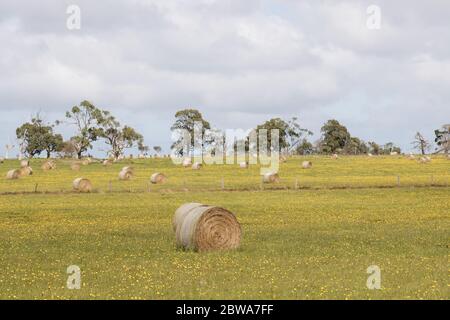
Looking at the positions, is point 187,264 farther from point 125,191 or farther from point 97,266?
point 125,191

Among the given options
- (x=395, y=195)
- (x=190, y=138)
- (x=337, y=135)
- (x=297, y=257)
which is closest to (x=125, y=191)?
(x=395, y=195)

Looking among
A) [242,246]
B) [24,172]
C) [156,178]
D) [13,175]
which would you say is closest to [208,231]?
[242,246]

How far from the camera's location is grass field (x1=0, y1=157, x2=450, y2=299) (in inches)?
697

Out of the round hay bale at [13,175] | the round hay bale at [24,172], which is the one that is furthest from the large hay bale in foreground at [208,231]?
the round hay bale at [24,172]

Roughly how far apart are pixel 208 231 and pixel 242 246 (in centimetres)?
192

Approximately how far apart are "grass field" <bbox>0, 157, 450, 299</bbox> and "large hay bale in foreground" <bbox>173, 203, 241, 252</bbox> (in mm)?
577

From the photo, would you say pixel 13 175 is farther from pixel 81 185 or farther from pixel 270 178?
pixel 270 178

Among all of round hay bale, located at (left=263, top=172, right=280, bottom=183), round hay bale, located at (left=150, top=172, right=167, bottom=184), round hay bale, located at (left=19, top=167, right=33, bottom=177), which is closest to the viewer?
round hay bale, located at (left=263, top=172, right=280, bottom=183)

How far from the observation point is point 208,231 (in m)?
24.8

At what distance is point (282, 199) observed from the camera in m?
51.9

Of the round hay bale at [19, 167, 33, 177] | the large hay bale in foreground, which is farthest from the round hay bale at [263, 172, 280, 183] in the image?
the large hay bale in foreground

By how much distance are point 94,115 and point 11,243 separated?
128 metres

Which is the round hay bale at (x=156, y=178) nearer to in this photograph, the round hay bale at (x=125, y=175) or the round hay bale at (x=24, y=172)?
the round hay bale at (x=125, y=175)

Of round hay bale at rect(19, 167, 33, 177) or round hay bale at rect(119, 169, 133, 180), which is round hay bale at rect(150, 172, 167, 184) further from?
round hay bale at rect(19, 167, 33, 177)
